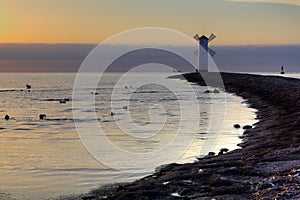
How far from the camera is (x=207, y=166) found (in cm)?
1560

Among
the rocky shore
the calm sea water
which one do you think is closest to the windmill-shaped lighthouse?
the calm sea water

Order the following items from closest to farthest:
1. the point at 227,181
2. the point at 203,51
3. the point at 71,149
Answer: the point at 227,181 < the point at 71,149 < the point at 203,51

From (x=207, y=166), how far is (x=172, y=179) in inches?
78.1

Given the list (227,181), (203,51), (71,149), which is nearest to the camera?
(227,181)

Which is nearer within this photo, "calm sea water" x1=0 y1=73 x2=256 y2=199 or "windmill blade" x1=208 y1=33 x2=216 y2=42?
"calm sea water" x1=0 y1=73 x2=256 y2=199

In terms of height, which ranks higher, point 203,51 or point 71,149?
point 203,51

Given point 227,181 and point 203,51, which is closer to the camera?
point 227,181

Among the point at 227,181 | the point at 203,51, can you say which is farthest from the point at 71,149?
the point at 203,51

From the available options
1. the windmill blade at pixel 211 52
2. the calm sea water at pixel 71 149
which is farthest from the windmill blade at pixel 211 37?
the calm sea water at pixel 71 149

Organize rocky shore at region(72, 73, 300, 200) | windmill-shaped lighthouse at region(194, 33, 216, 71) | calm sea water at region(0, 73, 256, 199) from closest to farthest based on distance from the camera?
1. rocky shore at region(72, 73, 300, 200)
2. calm sea water at region(0, 73, 256, 199)
3. windmill-shaped lighthouse at region(194, 33, 216, 71)

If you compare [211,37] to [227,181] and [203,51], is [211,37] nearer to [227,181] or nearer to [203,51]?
[203,51]

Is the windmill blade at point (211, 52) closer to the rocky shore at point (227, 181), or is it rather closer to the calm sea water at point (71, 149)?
the calm sea water at point (71, 149)

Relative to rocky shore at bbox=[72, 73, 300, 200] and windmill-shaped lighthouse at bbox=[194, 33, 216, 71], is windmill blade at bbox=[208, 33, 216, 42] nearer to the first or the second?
windmill-shaped lighthouse at bbox=[194, 33, 216, 71]

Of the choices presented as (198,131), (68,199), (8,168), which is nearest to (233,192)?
(68,199)
